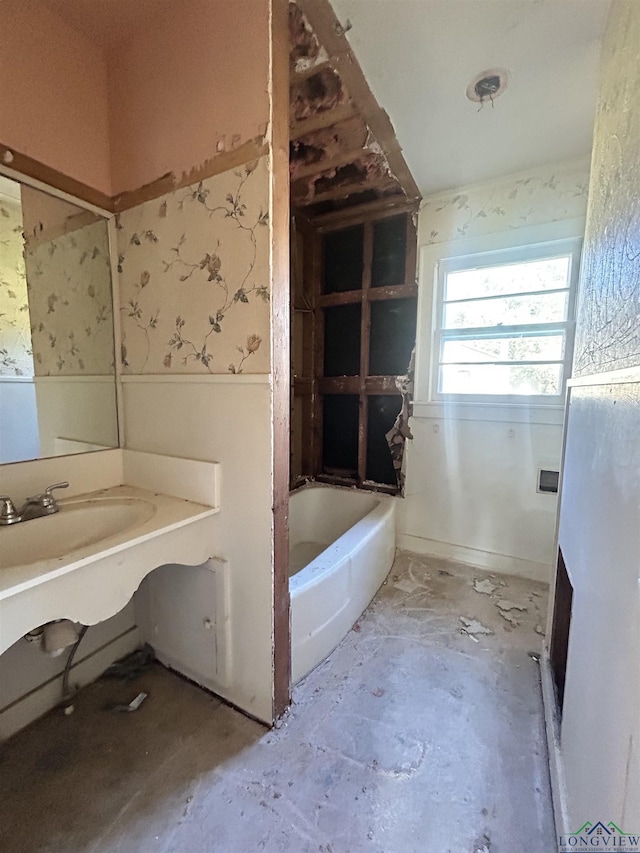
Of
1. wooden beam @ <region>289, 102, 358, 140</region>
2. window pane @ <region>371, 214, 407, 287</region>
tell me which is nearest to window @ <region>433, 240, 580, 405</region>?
window pane @ <region>371, 214, 407, 287</region>

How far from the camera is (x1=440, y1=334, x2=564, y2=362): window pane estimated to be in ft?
6.96

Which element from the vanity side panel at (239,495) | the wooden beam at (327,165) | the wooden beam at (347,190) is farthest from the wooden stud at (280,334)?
the wooden beam at (347,190)

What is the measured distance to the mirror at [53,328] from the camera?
4.04ft

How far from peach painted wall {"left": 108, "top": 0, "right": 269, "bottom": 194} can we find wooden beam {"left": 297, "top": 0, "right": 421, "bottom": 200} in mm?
270

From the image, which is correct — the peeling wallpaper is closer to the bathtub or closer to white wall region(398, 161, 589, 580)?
white wall region(398, 161, 589, 580)

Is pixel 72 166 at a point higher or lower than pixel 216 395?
higher

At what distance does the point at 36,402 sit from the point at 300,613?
49.1 inches

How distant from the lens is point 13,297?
1.24 metres

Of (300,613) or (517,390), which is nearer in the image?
(300,613)

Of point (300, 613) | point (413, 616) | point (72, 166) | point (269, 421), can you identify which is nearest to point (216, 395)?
point (269, 421)

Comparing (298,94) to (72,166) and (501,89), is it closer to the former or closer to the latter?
(501,89)

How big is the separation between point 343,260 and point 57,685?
2825mm

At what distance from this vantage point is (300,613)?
4.64 feet

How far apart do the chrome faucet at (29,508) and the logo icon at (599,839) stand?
147 cm
